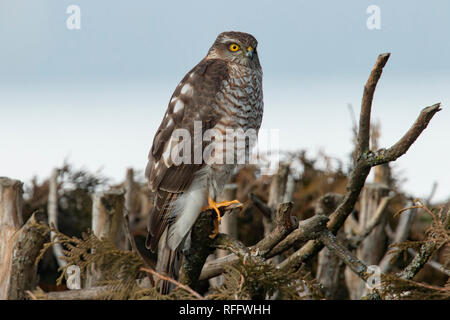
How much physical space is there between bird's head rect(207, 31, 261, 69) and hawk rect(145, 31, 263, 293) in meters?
0.11

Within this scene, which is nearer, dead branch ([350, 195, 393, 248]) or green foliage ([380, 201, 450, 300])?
green foliage ([380, 201, 450, 300])

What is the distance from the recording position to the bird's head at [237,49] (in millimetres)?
4391

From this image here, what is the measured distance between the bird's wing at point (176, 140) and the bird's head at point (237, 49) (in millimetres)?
248

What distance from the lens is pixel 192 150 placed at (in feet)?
13.0

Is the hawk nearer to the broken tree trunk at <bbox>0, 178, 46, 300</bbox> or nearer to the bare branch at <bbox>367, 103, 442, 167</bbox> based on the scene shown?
the broken tree trunk at <bbox>0, 178, 46, 300</bbox>

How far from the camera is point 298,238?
3.43 meters

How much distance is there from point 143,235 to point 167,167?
11.3 feet

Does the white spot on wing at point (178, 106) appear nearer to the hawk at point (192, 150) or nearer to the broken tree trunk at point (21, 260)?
the hawk at point (192, 150)

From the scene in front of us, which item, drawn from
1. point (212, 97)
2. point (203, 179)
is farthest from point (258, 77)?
point (203, 179)

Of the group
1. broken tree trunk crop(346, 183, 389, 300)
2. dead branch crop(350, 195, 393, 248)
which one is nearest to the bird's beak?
dead branch crop(350, 195, 393, 248)

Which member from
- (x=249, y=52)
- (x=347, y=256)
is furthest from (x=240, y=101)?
Result: (x=347, y=256)

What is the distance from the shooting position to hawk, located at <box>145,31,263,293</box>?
380 cm

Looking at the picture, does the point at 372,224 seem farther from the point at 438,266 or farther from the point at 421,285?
the point at 421,285

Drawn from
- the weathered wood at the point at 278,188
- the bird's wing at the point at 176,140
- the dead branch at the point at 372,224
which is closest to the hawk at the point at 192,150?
the bird's wing at the point at 176,140
